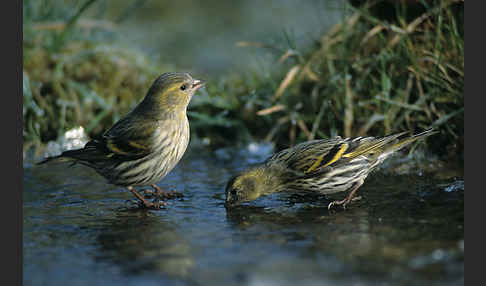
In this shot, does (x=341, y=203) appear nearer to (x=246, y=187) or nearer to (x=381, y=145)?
(x=246, y=187)

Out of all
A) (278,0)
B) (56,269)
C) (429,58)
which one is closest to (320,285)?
(56,269)

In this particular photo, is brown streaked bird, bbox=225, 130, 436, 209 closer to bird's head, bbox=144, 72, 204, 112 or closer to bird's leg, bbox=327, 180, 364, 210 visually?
bird's leg, bbox=327, 180, 364, 210

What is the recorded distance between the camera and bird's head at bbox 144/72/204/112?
16.8ft

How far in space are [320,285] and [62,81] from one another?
5.31 meters

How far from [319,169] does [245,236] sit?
1.39 meters

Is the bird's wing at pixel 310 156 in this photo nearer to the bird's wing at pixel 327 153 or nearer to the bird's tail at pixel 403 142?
the bird's wing at pixel 327 153

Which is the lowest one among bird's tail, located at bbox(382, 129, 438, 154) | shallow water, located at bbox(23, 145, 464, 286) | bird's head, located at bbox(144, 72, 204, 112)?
shallow water, located at bbox(23, 145, 464, 286)

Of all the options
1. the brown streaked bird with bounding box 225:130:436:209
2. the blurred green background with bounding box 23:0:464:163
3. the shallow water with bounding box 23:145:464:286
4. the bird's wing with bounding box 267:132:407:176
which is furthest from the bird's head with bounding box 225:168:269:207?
the blurred green background with bounding box 23:0:464:163

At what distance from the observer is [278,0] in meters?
12.5

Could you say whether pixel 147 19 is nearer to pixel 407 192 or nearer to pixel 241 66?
pixel 241 66

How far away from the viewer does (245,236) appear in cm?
359

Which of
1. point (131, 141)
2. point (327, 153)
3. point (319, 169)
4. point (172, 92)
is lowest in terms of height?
point (319, 169)

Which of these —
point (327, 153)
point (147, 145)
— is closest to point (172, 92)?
point (147, 145)

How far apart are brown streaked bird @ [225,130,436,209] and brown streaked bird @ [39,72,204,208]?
2.17 ft
